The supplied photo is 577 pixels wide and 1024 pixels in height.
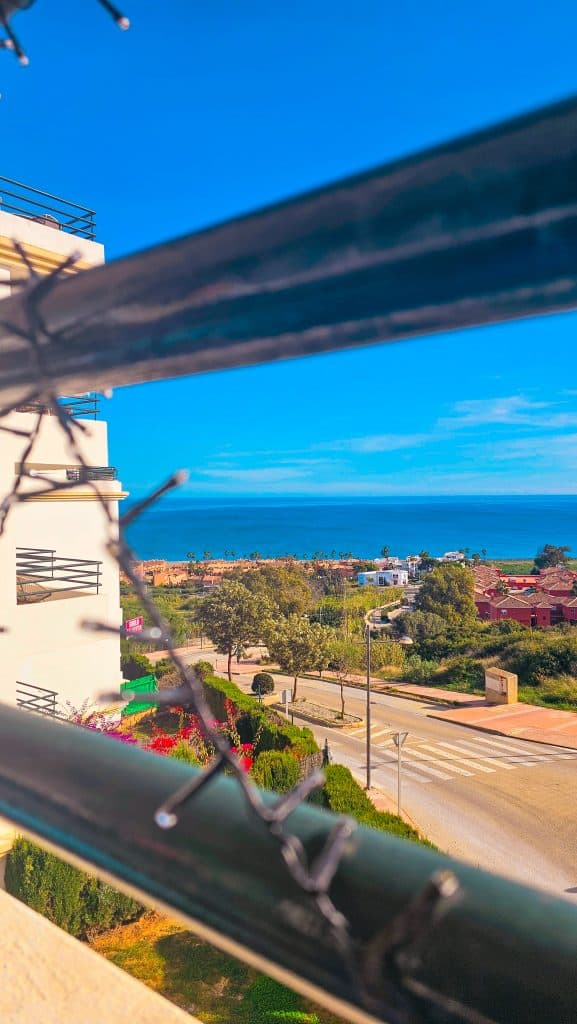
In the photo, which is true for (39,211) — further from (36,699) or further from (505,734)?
(505,734)

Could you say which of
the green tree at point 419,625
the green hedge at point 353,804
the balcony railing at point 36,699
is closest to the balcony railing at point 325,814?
the balcony railing at point 36,699

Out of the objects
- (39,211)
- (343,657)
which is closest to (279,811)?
(39,211)

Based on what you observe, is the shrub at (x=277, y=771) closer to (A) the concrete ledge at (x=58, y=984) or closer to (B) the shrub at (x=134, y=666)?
(A) the concrete ledge at (x=58, y=984)

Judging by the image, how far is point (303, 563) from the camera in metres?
22.6

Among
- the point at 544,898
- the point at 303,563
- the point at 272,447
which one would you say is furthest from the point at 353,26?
the point at 303,563

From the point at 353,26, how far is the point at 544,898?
110 inches

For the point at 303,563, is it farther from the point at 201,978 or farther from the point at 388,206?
the point at 388,206

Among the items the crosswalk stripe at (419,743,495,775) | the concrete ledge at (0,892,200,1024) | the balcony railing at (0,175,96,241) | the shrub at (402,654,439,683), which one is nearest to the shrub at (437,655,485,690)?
the shrub at (402,654,439,683)

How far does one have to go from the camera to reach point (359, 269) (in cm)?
18

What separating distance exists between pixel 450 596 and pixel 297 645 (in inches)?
259

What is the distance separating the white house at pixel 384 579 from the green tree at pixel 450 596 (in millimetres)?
4302

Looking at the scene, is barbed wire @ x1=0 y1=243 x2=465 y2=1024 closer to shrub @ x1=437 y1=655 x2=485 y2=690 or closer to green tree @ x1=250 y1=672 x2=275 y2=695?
green tree @ x1=250 y1=672 x2=275 y2=695

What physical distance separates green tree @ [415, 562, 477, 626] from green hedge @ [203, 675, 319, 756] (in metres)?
9.16

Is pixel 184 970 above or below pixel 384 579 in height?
below
